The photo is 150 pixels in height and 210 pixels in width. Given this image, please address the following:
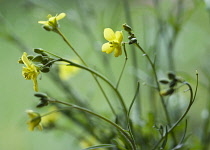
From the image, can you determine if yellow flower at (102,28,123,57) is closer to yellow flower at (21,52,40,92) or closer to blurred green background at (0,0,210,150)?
yellow flower at (21,52,40,92)

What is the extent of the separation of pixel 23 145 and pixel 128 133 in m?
0.93

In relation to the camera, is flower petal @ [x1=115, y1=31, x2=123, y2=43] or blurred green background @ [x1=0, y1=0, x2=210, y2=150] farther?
blurred green background @ [x1=0, y1=0, x2=210, y2=150]

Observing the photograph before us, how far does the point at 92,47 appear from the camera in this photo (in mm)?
629

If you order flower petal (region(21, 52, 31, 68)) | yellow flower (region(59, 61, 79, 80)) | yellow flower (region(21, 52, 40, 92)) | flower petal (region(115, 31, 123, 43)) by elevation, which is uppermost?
yellow flower (region(59, 61, 79, 80))

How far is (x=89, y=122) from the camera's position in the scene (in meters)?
0.49

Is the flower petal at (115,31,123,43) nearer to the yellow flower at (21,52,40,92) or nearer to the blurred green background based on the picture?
the yellow flower at (21,52,40,92)

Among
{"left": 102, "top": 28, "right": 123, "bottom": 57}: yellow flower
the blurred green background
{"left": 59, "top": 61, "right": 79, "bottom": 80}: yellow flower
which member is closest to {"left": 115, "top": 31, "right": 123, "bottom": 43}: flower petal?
{"left": 102, "top": 28, "right": 123, "bottom": 57}: yellow flower

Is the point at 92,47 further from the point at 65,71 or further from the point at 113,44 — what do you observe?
the point at 113,44

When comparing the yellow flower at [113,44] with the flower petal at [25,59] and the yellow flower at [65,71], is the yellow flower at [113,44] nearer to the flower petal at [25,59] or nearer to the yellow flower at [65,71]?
the flower petal at [25,59]

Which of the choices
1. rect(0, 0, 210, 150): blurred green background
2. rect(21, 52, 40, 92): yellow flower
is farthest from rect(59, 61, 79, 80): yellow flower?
rect(21, 52, 40, 92): yellow flower

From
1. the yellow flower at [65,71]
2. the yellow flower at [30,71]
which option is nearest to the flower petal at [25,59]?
the yellow flower at [30,71]

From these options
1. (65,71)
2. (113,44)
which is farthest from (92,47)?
(113,44)

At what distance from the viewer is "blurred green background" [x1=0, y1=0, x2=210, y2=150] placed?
582mm

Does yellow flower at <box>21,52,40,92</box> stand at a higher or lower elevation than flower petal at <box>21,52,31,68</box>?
lower
